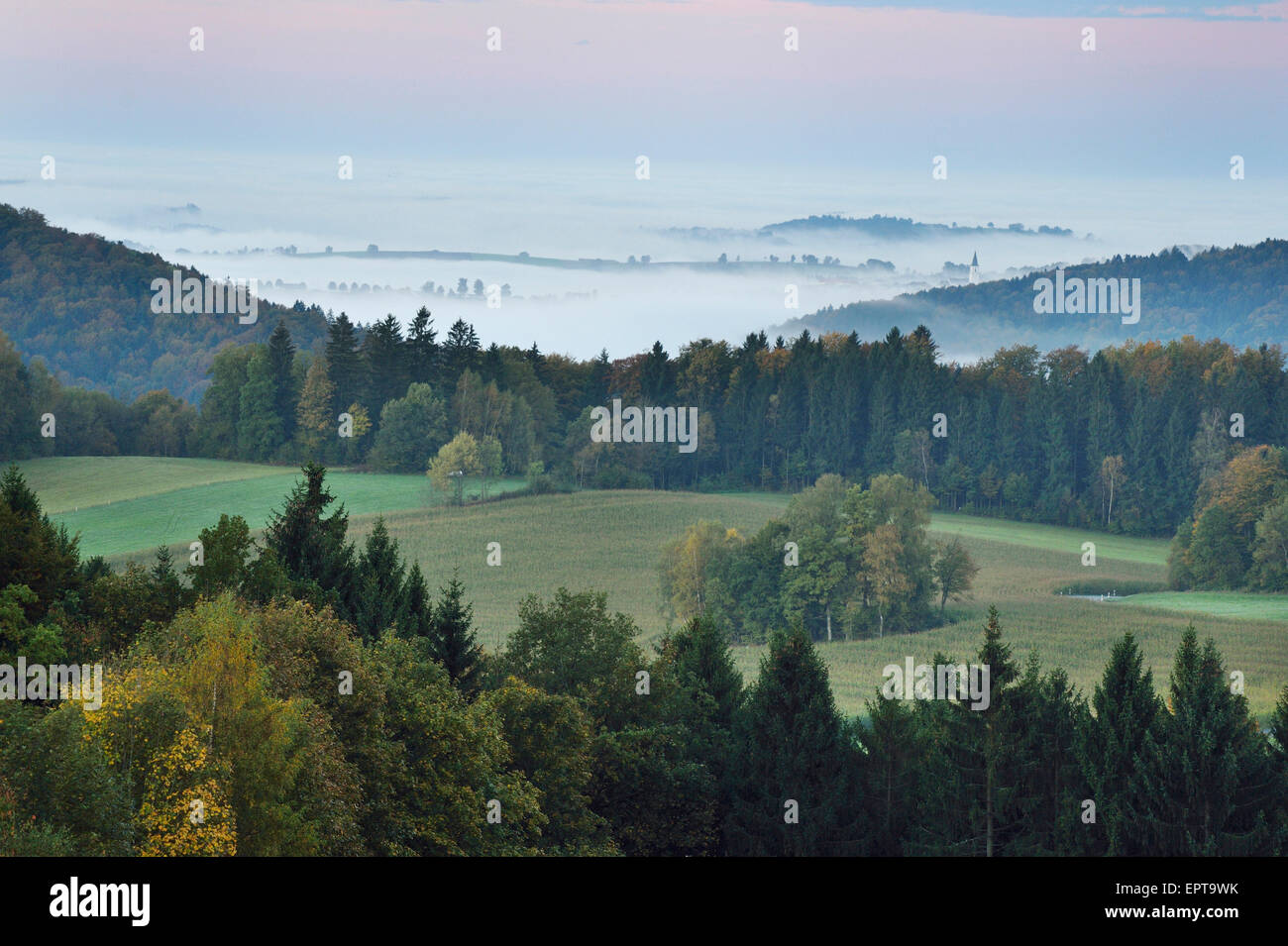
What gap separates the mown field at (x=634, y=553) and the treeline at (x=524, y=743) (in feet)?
107

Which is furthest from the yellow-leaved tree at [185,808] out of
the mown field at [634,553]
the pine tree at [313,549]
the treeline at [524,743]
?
the mown field at [634,553]

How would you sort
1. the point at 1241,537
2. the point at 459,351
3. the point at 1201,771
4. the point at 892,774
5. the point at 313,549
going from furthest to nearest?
the point at 459,351, the point at 1241,537, the point at 892,774, the point at 1201,771, the point at 313,549

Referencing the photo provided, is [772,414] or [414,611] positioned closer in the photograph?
[414,611]

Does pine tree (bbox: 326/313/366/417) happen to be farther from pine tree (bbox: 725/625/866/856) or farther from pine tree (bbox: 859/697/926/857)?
pine tree (bbox: 859/697/926/857)

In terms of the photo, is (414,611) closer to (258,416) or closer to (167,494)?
(167,494)

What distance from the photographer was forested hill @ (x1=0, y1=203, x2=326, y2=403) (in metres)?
157

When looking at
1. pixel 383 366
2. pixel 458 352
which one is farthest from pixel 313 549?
pixel 458 352

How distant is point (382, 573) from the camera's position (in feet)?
149

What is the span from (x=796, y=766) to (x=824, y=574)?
5705cm

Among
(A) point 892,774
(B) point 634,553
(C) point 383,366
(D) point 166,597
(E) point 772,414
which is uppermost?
(C) point 383,366

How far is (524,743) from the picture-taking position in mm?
34875

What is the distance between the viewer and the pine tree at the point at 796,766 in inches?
1730

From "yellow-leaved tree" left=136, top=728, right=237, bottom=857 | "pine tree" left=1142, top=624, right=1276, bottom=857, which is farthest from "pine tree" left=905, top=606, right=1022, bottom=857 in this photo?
"yellow-leaved tree" left=136, top=728, right=237, bottom=857

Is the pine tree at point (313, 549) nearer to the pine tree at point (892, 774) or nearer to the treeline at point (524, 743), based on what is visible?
the treeline at point (524, 743)
